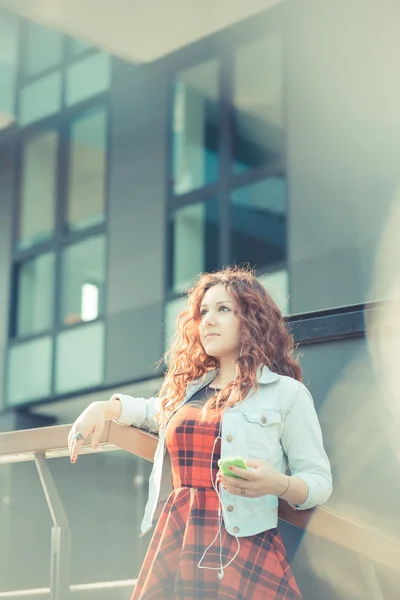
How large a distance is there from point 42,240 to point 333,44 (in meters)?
5.34

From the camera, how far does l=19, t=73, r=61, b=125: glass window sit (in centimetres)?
1205

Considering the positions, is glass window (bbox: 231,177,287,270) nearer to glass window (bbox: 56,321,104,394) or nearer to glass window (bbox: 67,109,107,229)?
glass window (bbox: 56,321,104,394)

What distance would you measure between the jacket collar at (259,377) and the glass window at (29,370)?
28.7ft

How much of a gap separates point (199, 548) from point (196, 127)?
853 centimetres

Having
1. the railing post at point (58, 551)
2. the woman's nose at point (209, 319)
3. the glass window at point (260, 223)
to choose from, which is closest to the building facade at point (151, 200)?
the glass window at point (260, 223)

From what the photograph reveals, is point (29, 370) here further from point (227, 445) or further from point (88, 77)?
point (227, 445)

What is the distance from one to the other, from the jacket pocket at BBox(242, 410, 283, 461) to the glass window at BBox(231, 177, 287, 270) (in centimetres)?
667

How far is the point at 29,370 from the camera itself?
11305 millimetres

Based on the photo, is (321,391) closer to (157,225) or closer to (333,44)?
(333,44)

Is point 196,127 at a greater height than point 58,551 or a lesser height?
greater

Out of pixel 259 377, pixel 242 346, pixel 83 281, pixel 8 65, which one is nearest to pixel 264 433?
pixel 259 377

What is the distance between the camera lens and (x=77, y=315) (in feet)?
36.6

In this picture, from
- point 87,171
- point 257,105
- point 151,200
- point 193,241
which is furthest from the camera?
point 87,171

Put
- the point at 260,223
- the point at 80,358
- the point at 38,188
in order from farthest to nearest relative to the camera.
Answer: the point at 38,188 < the point at 80,358 < the point at 260,223
